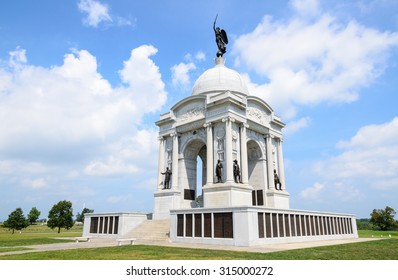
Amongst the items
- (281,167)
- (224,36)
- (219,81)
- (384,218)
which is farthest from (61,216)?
(384,218)

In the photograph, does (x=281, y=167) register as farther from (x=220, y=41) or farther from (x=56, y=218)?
(x=56, y=218)

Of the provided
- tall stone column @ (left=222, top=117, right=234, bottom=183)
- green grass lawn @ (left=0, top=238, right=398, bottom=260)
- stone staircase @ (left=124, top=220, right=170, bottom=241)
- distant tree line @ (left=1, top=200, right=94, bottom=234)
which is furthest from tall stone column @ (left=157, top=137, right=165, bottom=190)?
distant tree line @ (left=1, top=200, right=94, bottom=234)

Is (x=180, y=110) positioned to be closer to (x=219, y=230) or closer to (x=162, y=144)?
(x=162, y=144)

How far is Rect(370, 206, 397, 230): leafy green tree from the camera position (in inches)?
2470

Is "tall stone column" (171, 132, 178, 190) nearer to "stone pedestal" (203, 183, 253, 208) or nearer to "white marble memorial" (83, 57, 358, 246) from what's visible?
"white marble memorial" (83, 57, 358, 246)

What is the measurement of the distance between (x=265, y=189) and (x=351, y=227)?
10905mm

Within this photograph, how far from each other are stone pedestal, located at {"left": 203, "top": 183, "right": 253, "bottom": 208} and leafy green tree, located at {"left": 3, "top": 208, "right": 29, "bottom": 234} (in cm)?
4653

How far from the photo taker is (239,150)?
31.5 m

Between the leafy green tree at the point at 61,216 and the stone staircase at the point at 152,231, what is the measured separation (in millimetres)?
31259

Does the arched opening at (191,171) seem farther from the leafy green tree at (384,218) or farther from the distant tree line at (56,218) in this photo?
the leafy green tree at (384,218)

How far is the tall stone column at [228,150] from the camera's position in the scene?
2902 centimetres

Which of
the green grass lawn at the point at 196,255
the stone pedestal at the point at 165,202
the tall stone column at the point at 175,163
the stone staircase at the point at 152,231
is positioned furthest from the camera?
the tall stone column at the point at 175,163

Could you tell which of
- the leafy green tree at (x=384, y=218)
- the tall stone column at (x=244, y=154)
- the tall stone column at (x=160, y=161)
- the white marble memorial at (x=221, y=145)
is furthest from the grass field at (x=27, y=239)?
the leafy green tree at (x=384, y=218)
